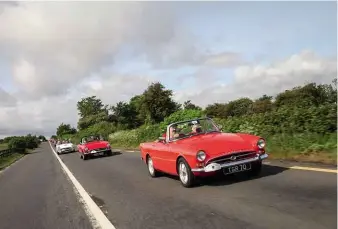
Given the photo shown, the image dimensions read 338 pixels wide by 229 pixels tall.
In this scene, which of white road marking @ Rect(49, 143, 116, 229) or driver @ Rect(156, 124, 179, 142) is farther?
driver @ Rect(156, 124, 179, 142)

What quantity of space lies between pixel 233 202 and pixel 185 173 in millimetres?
2176

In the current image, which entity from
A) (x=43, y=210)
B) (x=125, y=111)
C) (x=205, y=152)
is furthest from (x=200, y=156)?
(x=125, y=111)

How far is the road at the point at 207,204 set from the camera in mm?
5465

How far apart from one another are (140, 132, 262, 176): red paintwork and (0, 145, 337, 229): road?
1.87ft

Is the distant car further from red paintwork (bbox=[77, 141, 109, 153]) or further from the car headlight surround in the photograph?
the car headlight surround

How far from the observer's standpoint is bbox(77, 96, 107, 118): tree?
139625mm

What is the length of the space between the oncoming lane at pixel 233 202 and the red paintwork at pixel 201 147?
57 cm

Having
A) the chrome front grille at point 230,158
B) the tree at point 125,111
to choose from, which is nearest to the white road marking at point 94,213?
the chrome front grille at point 230,158

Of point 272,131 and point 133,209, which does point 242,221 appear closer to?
point 133,209

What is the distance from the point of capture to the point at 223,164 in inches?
320

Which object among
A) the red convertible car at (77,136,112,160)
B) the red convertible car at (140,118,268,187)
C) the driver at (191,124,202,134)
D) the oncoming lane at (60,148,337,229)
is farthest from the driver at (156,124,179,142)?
the red convertible car at (77,136,112,160)

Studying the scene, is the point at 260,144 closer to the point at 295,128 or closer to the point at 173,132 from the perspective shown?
the point at 173,132

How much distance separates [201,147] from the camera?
836 centimetres

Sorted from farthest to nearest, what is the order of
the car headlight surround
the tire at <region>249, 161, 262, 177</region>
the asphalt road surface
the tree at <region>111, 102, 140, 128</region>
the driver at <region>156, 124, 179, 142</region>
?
the tree at <region>111, 102, 140, 128</region> → the driver at <region>156, 124, 179, 142</region> → the tire at <region>249, 161, 262, 177</region> → the car headlight surround → the asphalt road surface
